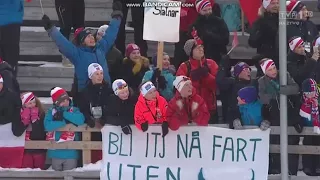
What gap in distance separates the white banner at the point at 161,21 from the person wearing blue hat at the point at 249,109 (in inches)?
32.6

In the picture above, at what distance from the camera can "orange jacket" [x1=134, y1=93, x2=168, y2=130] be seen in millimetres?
7047

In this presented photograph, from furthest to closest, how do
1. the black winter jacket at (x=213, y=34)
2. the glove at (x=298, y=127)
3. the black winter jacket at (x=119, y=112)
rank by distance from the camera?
the black winter jacket at (x=213, y=34) < the black winter jacket at (x=119, y=112) < the glove at (x=298, y=127)

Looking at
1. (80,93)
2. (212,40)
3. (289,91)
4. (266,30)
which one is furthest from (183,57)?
(289,91)

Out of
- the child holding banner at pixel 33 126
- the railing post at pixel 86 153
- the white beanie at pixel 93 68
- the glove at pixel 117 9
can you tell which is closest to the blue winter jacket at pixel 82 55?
the glove at pixel 117 9

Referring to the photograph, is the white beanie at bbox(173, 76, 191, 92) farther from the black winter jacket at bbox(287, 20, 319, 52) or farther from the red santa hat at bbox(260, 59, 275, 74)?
the black winter jacket at bbox(287, 20, 319, 52)

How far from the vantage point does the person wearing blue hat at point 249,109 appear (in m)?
7.14

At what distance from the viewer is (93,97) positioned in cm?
737

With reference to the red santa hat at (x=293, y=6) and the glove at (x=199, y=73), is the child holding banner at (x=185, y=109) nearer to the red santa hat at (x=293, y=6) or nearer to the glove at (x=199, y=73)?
the glove at (x=199, y=73)

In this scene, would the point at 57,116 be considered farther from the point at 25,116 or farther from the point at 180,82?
the point at 180,82

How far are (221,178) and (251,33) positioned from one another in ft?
6.26

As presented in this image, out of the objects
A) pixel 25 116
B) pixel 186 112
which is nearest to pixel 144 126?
pixel 186 112

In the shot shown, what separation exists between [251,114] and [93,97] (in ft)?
4.98

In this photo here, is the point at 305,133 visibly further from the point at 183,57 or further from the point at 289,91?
the point at 183,57

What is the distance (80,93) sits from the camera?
24.5 ft
